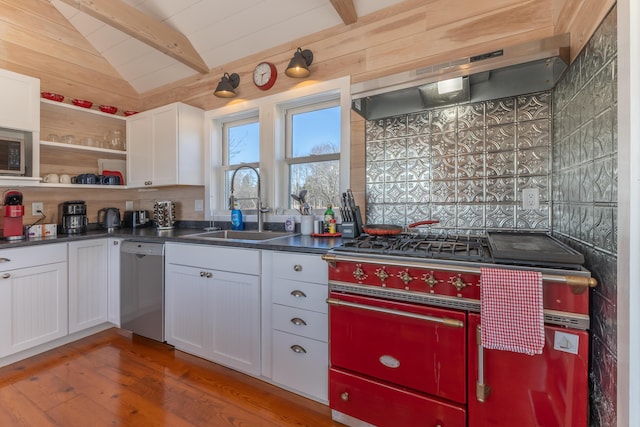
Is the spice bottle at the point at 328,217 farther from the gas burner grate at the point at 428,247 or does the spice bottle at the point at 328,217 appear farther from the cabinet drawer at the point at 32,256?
the cabinet drawer at the point at 32,256

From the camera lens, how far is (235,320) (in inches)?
76.6

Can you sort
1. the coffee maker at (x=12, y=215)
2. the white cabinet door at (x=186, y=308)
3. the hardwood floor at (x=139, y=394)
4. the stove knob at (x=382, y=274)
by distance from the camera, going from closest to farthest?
the stove knob at (x=382, y=274) → the hardwood floor at (x=139, y=394) → the white cabinet door at (x=186, y=308) → the coffee maker at (x=12, y=215)

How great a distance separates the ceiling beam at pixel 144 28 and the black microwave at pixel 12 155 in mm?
1113

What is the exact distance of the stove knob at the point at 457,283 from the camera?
4.11ft

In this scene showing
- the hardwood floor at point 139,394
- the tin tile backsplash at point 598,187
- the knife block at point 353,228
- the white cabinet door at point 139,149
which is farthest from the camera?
the white cabinet door at point 139,149

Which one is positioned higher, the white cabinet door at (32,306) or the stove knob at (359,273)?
the stove knob at (359,273)

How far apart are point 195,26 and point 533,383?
3332mm

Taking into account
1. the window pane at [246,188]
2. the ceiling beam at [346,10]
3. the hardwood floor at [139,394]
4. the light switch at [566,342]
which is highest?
the ceiling beam at [346,10]

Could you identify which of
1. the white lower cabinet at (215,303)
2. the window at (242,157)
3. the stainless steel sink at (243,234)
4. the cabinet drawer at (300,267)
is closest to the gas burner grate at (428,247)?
the cabinet drawer at (300,267)

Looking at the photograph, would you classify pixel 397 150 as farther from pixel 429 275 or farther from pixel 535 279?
pixel 535 279

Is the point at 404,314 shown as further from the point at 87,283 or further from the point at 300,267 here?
the point at 87,283

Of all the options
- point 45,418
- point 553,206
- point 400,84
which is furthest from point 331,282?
point 45,418

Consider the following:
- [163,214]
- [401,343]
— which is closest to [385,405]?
[401,343]

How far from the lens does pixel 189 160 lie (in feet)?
9.53
